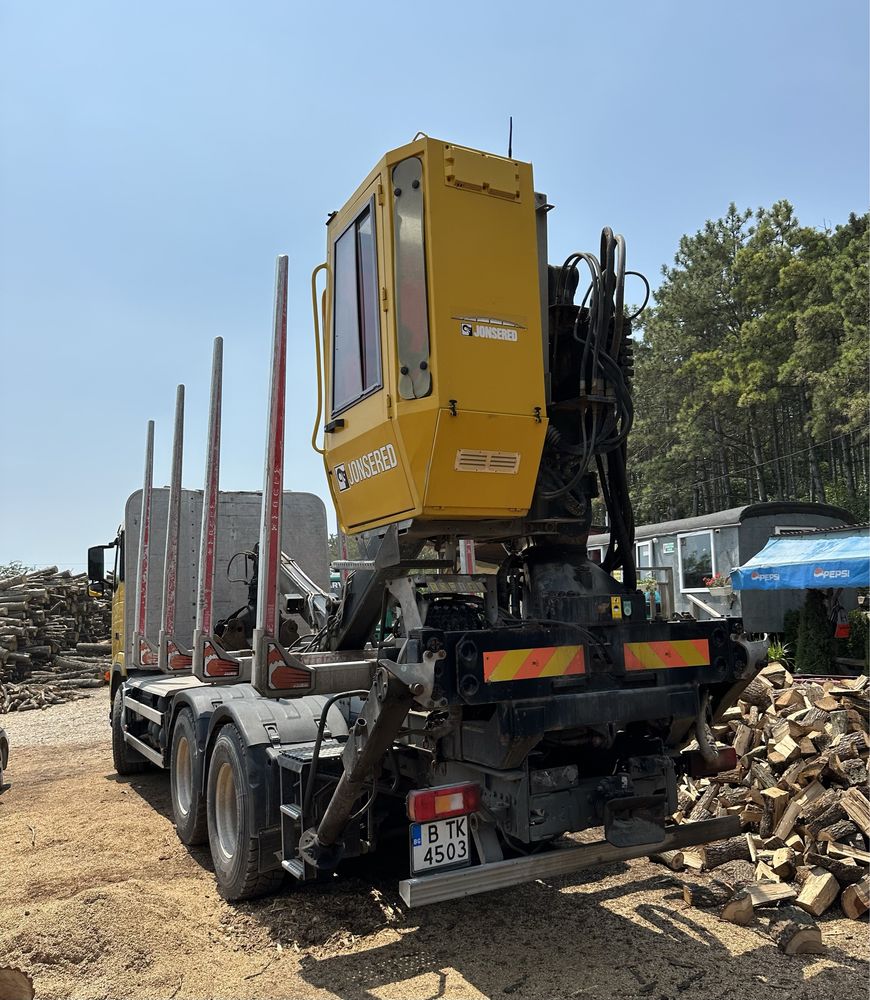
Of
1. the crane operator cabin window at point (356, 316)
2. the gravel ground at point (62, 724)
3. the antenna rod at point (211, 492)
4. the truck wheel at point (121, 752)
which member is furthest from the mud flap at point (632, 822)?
the gravel ground at point (62, 724)

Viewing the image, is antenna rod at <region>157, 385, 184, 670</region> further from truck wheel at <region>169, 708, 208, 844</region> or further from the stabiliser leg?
the stabiliser leg

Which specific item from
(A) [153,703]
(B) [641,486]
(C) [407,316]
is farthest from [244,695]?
(B) [641,486]

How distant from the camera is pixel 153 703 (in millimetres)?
8039

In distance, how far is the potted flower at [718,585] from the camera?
15531 millimetres

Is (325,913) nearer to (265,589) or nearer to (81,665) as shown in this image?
(265,589)

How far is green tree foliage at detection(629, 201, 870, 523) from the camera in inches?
1342

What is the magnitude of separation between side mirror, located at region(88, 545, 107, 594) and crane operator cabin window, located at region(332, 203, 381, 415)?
20.6 ft

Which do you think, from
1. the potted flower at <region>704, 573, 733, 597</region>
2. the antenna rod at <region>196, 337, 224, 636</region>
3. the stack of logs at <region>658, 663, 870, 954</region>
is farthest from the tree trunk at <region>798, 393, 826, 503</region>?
the antenna rod at <region>196, 337, 224, 636</region>

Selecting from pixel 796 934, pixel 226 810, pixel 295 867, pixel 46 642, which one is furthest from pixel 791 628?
pixel 46 642

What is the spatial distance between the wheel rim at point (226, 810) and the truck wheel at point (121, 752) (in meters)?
3.95

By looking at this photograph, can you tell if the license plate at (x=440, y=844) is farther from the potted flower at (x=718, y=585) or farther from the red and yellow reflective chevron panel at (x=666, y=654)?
the potted flower at (x=718, y=585)

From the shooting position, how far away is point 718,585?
1619 cm

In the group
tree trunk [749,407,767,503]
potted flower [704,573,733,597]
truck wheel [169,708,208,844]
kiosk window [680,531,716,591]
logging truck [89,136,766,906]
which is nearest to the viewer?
logging truck [89,136,766,906]

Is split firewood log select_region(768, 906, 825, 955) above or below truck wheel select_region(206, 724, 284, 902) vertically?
below
